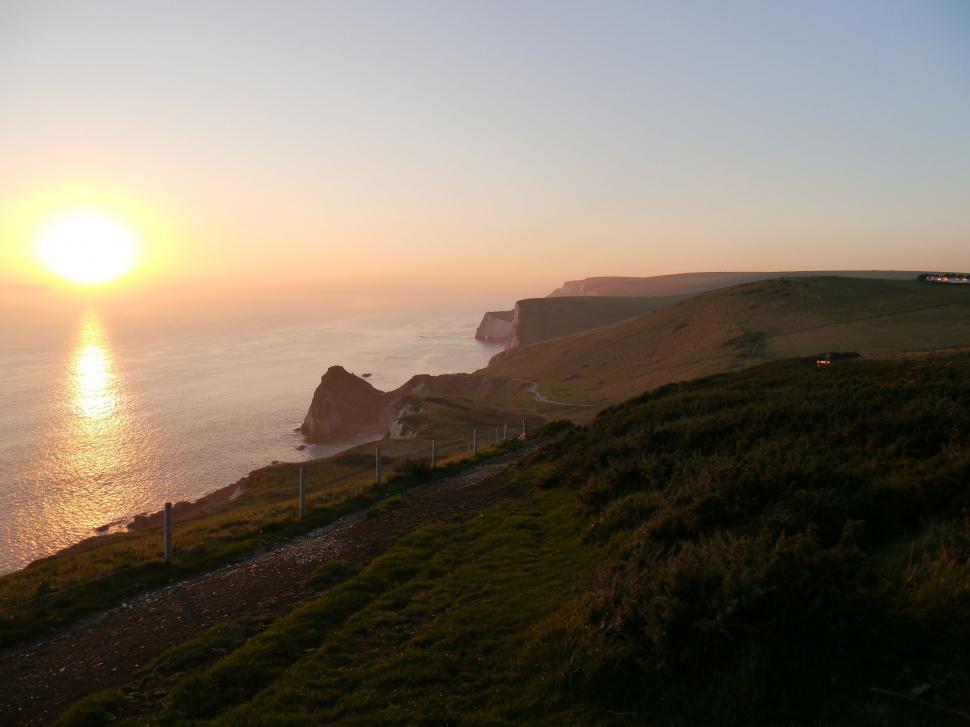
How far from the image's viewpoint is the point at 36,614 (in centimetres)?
1290

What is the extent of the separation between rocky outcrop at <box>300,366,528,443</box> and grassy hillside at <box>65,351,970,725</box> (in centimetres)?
8165

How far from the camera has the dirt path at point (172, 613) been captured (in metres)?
9.90

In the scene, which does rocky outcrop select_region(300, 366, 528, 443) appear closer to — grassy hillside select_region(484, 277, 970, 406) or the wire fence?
grassy hillside select_region(484, 277, 970, 406)

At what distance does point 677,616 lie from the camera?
25.8 ft

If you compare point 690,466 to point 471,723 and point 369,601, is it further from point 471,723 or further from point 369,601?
point 471,723

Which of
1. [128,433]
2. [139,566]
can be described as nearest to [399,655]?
[139,566]

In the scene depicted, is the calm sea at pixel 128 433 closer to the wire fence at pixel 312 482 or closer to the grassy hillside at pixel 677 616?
the wire fence at pixel 312 482

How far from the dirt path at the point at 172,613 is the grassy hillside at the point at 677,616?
990 mm

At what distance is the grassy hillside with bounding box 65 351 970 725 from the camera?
703cm

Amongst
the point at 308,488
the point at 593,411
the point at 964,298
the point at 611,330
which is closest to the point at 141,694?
the point at 308,488

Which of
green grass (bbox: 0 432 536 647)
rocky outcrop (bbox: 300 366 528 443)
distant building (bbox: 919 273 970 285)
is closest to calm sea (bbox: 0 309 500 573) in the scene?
rocky outcrop (bbox: 300 366 528 443)

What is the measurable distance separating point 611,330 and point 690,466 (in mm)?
132822

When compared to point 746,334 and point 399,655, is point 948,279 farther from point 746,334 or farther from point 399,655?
point 399,655

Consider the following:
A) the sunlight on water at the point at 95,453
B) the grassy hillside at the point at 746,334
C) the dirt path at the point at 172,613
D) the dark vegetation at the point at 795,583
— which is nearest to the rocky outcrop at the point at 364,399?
the grassy hillside at the point at 746,334
